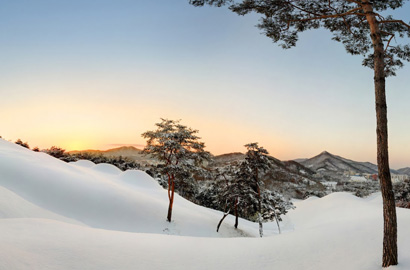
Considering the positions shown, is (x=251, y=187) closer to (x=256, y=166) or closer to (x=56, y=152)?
(x=256, y=166)

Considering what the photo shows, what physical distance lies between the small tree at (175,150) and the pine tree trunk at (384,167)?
17138 millimetres

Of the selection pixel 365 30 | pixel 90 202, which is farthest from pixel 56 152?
pixel 365 30

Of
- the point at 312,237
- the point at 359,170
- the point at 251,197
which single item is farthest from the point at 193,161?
the point at 359,170

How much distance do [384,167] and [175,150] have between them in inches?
714

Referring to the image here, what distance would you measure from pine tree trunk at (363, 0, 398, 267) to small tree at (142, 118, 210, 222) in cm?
1714

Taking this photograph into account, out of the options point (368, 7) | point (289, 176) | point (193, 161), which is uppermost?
point (368, 7)

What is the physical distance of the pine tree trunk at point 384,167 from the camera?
5.87 metres

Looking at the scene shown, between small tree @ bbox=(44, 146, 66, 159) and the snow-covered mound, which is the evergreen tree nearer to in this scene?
the snow-covered mound

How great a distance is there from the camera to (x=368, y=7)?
23.5 feet

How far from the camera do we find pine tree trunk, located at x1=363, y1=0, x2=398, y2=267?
587cm

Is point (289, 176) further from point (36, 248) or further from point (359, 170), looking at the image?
point (36, 248)

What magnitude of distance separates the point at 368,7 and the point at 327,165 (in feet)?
698

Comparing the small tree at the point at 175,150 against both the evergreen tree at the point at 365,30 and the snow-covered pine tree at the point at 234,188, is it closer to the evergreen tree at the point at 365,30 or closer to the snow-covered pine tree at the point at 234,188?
the snow-covered pine tree at the point at 234,188

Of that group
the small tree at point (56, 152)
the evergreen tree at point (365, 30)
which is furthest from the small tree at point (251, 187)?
the small tree at point (56, 152)
